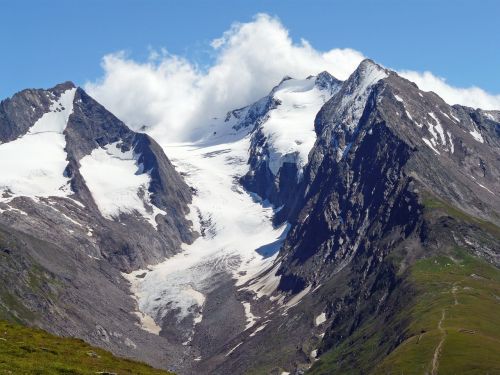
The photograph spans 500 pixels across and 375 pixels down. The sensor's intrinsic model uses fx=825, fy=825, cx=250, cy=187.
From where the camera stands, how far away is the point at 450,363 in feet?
655

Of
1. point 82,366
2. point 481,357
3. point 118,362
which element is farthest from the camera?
point 481,357

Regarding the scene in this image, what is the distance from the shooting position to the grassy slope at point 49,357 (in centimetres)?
6956

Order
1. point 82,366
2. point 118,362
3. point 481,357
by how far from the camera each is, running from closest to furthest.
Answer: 1. point 82,366
2. point 118,362
3. point 481,357

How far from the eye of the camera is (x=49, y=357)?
249 feet

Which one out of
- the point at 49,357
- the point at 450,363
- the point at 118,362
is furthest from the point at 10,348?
the point at 450,363

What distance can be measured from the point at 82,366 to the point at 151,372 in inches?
455

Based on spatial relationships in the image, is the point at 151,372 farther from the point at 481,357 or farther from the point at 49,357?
the point at 481,357

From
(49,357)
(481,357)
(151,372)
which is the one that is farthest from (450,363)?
(49,357)

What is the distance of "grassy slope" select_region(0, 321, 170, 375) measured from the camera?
228 ft

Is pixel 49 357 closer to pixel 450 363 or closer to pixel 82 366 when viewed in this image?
pixel 82 366

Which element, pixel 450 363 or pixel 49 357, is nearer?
pixel 49 357

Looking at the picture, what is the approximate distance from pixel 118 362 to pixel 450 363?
13296cm

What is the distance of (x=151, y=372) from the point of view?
8494cm

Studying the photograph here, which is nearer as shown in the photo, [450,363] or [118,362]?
[118,362]
